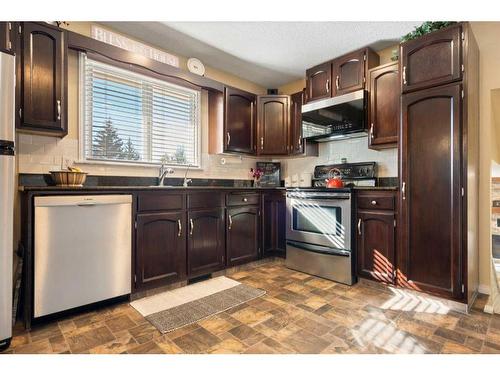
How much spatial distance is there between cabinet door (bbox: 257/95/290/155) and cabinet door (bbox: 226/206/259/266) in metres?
0.97

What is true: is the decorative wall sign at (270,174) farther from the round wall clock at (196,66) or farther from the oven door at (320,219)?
the round wall clock at (196,66)

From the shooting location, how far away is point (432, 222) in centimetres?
221

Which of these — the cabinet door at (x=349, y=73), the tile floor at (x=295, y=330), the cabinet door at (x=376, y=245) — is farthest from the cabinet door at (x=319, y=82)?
the tile floor at (x=295, y=330)

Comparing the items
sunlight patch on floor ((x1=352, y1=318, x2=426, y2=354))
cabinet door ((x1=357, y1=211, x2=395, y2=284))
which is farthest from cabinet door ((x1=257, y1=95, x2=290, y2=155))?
sunlight patch on floor ((x1=352, y1=318, x2=426, y2=354))

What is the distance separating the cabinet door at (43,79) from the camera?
197 centimetres

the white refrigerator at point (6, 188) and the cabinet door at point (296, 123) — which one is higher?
the cabinet door at point (296, 123)

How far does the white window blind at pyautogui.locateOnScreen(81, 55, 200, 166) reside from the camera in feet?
8.45

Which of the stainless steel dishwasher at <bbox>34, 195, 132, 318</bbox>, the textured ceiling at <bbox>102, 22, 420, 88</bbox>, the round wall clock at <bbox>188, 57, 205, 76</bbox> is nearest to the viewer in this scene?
the stainless steel dishwasher at <bbox>34, 195, 132, 318</bbox>

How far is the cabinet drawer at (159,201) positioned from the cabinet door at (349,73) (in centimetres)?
225

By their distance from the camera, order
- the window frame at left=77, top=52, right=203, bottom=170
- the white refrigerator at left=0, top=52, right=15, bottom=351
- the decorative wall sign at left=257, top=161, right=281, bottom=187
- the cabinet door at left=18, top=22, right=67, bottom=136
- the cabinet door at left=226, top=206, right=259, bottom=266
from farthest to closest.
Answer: the decorative wall sign at left=257, top=161, right=281, bottom=187, the cabinet door at left=226, top=206, right=259, bottom=266, the window frame at left=77, top=52, right=203, bottom=170, the cabinet door at left=18, top=22, right=67, bottom=136, the white refrigerator at left=0, top=52, right=15, bottom=351

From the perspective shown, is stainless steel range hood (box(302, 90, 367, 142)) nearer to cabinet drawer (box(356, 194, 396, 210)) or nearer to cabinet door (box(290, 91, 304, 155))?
cabinet door (box(290, 91, 304, 155))
